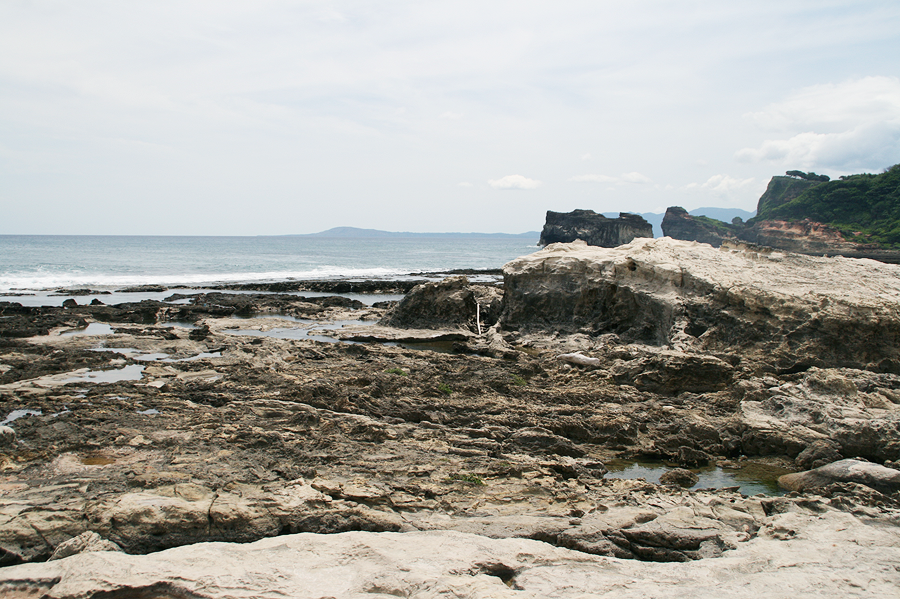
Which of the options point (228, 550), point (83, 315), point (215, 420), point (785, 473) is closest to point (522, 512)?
point (228, 550)

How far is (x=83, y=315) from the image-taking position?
22.0 m

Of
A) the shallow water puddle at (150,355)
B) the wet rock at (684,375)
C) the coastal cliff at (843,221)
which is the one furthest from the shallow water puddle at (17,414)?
the coastal cliff at (843,221)

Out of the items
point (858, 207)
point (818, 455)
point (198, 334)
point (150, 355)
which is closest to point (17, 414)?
point (150, 355)

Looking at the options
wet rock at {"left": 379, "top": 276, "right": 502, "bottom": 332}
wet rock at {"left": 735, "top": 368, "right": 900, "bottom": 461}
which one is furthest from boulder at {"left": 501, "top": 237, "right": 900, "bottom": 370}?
wet rock at {"left": 735, "top": 368, "right": 900, "bottom": 461}

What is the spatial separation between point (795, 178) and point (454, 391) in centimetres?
12256

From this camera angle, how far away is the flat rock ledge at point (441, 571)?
13.3 ft

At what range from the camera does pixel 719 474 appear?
8195 mm

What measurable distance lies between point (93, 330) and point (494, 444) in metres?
17.0

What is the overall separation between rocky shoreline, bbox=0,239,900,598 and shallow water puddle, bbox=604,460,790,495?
206 mm

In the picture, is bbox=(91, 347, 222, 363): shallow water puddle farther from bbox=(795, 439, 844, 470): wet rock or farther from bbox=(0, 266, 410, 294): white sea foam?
bbox=(0, 266, 410, 294): white sea foam

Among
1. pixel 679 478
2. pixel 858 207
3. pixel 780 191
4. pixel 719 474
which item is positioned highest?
pixel 780 191

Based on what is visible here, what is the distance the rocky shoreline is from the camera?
14.8ft

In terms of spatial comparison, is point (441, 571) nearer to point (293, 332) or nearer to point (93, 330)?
point (293, 332)

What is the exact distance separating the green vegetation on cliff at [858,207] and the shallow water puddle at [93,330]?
250 feet
